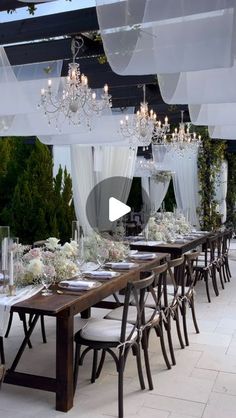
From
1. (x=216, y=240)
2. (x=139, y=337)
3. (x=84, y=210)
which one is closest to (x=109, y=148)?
(x=84, y=210)

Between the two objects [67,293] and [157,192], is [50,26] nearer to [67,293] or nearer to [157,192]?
[67,293]

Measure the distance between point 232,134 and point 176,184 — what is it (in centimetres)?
472

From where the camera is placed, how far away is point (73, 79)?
12.4ft

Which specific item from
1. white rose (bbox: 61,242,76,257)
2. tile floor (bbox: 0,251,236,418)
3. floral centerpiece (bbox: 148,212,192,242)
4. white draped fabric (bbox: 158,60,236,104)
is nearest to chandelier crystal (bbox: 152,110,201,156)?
floral centerpiece (bbox: 148,212,192,242)

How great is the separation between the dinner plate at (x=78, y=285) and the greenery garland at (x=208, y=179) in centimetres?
644

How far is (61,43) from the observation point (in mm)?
4309

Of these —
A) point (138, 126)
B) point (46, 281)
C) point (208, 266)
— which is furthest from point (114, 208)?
point (46, 281)

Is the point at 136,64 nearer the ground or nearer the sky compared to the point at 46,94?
nearer the ground

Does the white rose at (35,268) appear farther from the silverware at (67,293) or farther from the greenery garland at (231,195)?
the greenery garland at (231,195)

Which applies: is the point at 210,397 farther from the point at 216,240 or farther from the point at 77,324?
the point at 216,240

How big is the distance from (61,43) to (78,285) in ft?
8.34

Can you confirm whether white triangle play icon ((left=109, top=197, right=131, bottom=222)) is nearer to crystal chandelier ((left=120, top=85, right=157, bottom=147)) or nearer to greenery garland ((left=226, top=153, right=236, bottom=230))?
crystal chandelier ((left=120, top=85, right=157, bottom=147))

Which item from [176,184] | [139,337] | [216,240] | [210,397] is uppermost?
[176,184]
